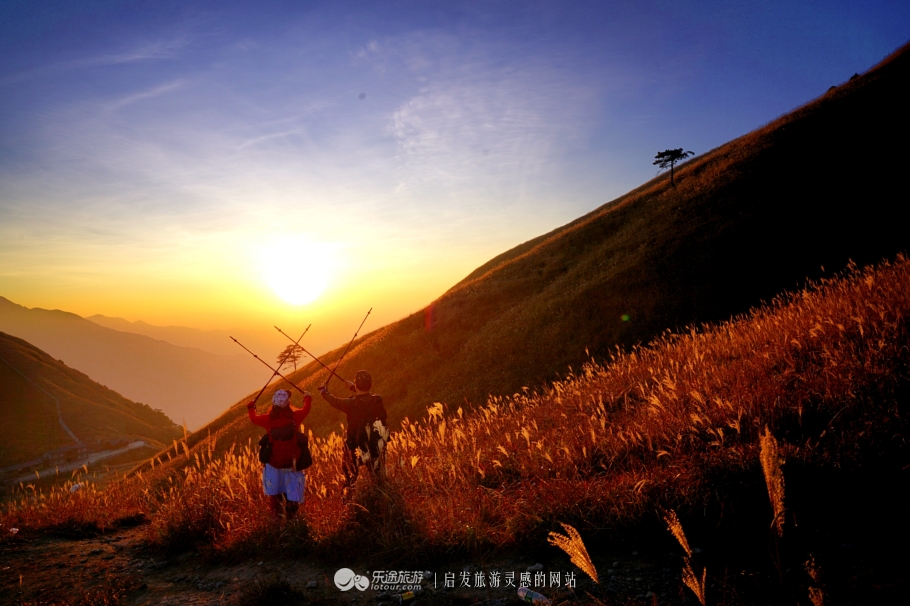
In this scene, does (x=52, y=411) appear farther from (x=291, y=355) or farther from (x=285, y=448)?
(x=285, y=448)

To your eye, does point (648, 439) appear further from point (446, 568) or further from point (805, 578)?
point (446, 568)

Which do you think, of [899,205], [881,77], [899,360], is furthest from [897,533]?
[881,77]

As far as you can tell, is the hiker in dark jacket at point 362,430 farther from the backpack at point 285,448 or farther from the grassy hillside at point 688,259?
the grassy hillside at point 688,259

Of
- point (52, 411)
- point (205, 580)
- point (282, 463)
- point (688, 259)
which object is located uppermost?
point (52, 411)

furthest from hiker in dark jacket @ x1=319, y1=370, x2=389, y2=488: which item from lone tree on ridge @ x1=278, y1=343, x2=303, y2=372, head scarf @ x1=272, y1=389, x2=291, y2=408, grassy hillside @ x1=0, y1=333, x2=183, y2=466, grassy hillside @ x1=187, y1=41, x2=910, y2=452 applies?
grassy hillside @ x1=0, y1=333, x2=183, y2=466

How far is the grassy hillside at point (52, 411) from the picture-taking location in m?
107

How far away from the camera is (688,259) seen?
2584 cm

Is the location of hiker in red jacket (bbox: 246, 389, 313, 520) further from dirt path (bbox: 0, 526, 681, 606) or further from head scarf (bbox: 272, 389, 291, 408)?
dirt path (bbox: 0, 526, 681, 606)

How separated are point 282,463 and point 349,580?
2.35 metres

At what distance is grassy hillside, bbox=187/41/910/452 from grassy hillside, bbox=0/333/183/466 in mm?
106966

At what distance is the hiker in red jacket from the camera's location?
609cm

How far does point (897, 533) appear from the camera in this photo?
9.72ft

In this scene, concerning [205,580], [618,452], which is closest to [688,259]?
[618,452]

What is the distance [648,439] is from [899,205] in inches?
1103
